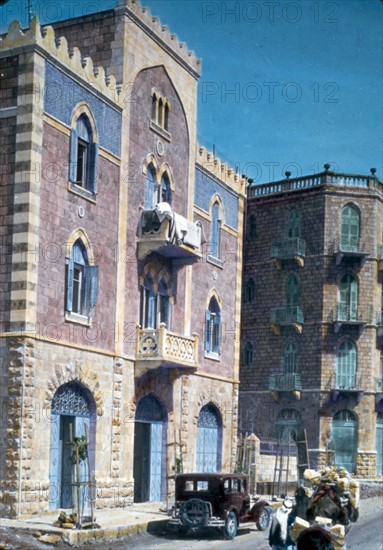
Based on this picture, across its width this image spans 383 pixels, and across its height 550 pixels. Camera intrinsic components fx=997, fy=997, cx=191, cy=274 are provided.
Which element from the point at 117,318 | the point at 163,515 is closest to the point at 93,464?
the point at 163,515

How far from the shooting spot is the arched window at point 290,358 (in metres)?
46.8

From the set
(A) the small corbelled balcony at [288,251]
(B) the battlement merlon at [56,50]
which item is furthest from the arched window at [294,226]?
(B) the battlement merlon at [56,50]

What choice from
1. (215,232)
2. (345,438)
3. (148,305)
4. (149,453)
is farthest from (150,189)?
(345,438)

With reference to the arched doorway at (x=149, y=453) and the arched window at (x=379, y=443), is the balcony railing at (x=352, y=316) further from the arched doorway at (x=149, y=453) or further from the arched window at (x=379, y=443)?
the arched doorway at (x=149, y=453)

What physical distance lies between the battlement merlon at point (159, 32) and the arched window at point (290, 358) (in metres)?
18.0

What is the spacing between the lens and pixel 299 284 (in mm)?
46906

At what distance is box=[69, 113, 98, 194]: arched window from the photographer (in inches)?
1012

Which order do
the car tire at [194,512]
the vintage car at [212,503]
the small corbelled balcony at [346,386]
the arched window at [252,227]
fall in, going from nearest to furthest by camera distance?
the car tire at [194,512] → the vintage car at [212,503] → the small corbelled balcony at [346,386] → the arched window at [252,227]

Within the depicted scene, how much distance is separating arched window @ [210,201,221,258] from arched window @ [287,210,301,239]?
1312 cm

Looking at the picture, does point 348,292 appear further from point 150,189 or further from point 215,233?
point 150,189

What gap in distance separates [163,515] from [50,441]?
3.85m

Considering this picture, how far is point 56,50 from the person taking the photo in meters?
24.3

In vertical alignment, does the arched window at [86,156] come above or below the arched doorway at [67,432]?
above

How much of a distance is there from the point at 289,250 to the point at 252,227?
2.81 m
